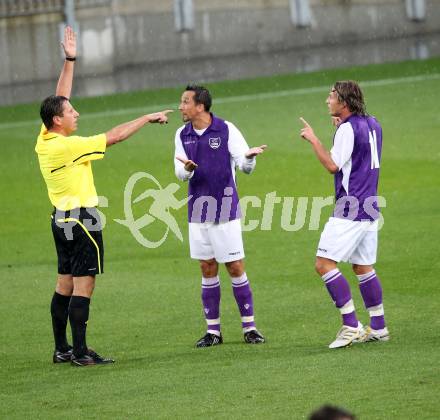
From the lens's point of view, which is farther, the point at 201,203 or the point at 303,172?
the point at 303,172

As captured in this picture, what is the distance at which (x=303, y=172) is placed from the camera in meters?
18.4

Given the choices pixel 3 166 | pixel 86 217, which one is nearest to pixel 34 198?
pixel 3 166

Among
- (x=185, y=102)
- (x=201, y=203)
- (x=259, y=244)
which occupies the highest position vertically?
(x=185, y=102)

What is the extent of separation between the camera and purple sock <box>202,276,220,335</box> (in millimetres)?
10195

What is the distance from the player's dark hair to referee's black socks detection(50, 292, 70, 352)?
8.51 ft

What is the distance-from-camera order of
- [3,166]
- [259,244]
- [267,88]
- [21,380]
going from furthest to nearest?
1. [267,88]
2. [3,166]
3. [259,244]
4. [21,380]

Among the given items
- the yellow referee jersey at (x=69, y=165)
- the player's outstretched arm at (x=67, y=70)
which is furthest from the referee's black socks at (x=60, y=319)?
the player's outstretched arm at (x=67, y=70)

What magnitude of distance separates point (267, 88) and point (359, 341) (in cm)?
1628

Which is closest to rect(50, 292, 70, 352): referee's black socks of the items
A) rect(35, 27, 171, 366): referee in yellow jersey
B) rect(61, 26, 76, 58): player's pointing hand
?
rect(35, 27, 171, 366): referee in yellow jersey

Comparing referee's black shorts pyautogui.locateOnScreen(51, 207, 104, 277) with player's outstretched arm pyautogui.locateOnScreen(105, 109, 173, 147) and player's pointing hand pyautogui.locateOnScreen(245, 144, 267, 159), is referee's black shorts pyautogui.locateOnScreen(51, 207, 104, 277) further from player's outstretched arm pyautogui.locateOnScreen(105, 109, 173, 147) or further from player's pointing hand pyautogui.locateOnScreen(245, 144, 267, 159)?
player's pointing hand pyautogui.locateOnScreen(245, 144, 267, 159)

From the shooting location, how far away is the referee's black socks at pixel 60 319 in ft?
32.3

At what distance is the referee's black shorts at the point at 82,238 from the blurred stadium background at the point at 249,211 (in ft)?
2.51

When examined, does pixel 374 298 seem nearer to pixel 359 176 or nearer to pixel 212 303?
pixel 359 176

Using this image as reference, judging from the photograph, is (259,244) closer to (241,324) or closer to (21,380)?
(241,324)
